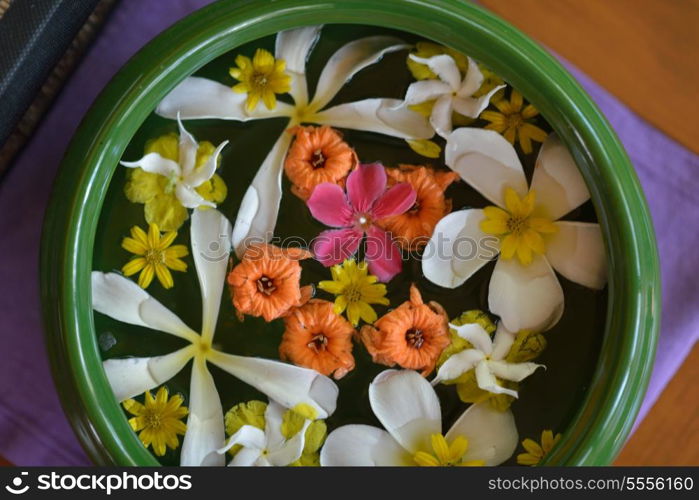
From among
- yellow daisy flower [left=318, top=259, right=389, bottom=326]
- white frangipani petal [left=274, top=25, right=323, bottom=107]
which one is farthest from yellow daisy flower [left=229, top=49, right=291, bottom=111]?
yellow daisy flower [left=318, top=259, right=389, bottom=326]

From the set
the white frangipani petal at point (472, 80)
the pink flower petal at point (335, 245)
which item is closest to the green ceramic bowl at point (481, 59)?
the white frangipani petal at point (472, 80)

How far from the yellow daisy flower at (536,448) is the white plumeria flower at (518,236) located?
6cm

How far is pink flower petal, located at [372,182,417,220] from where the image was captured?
40 centimetres

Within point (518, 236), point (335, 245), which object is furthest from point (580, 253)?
point (335, 245)

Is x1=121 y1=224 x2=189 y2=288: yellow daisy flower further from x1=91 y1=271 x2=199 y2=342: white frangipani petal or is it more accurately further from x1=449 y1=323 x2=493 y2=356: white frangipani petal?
x1=449 y1=323 x2=493 y2=356: white frangipani petal

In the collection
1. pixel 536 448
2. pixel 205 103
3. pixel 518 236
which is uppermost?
pixel 205 103

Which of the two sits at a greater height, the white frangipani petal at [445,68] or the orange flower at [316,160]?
the white frangipani petal at [445,68]

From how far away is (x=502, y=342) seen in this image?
0.40 m

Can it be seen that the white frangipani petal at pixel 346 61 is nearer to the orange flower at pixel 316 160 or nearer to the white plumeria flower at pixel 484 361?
the orange flower at pixel 316 160

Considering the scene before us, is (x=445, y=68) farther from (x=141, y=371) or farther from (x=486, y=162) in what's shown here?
(x=141, y=371)

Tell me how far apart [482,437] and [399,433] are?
0.05 metres

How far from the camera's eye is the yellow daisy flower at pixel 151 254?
407mm

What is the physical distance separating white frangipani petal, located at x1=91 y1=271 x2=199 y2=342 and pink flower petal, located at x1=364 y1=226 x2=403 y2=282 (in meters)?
0.11

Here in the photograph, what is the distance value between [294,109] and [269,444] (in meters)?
0.19
